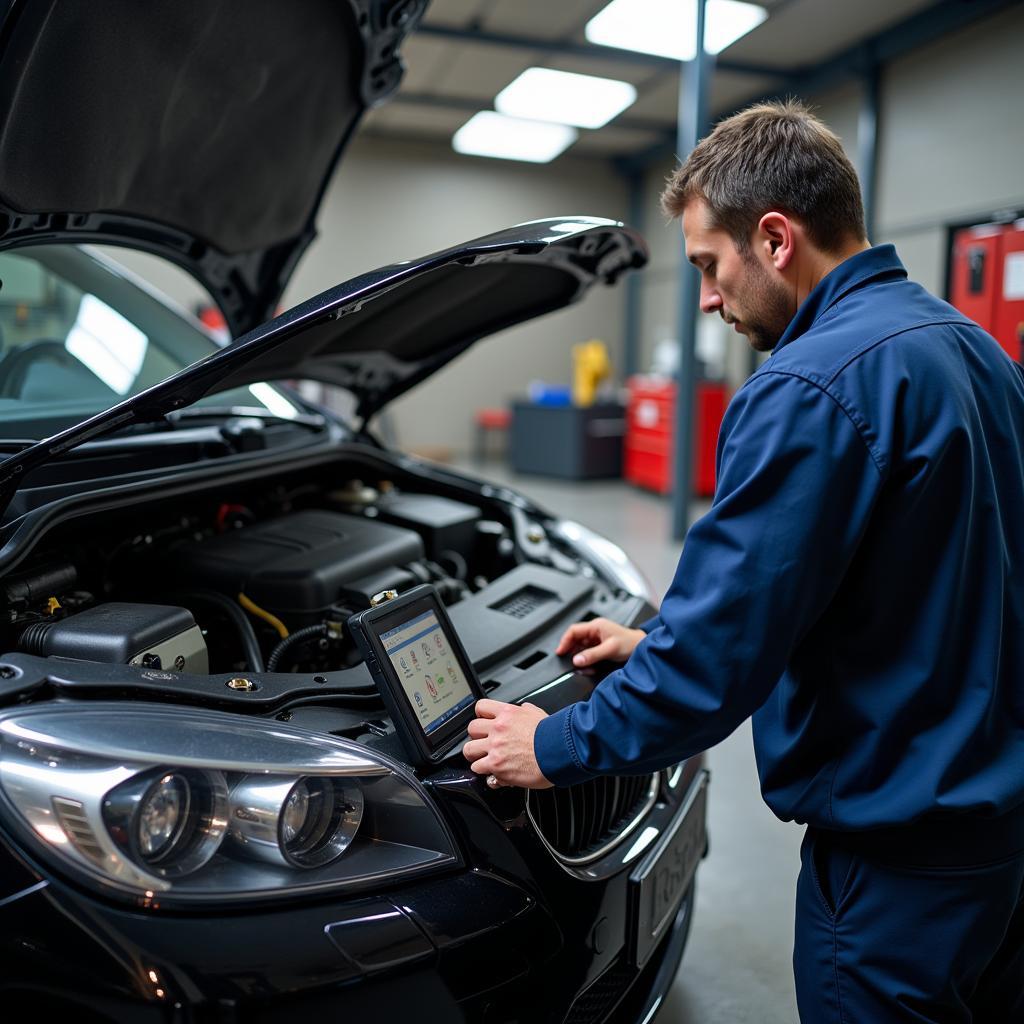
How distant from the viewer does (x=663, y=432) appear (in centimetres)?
738

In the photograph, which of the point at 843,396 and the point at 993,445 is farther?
the point at 993,445

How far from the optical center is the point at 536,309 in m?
1.96

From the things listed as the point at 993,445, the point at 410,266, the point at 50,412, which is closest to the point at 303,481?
the point at 50,412

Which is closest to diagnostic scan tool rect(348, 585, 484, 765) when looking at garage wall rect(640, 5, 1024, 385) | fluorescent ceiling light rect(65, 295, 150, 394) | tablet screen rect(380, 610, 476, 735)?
tablet screen rect(380, 610, 476, 735)

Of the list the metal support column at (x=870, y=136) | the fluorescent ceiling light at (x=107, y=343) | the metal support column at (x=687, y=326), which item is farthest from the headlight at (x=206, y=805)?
the metal support column at (x=870, y=136)

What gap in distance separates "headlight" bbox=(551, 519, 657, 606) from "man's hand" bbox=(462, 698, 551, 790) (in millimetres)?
714

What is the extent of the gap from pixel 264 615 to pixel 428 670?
41cm

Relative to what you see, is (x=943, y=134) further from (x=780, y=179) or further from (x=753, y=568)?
Result: (x=753, y=568)

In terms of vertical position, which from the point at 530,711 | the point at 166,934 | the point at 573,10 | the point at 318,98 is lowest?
the point at 166,934

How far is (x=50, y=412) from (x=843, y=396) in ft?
4.50

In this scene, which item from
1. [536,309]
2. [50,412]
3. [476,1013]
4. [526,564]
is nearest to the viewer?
[476,1013]

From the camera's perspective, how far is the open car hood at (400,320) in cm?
113

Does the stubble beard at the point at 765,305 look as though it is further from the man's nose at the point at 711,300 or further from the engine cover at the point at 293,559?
the engine cover at the point at 293,559

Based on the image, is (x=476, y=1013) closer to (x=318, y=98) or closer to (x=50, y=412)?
(x=50, y=412)
